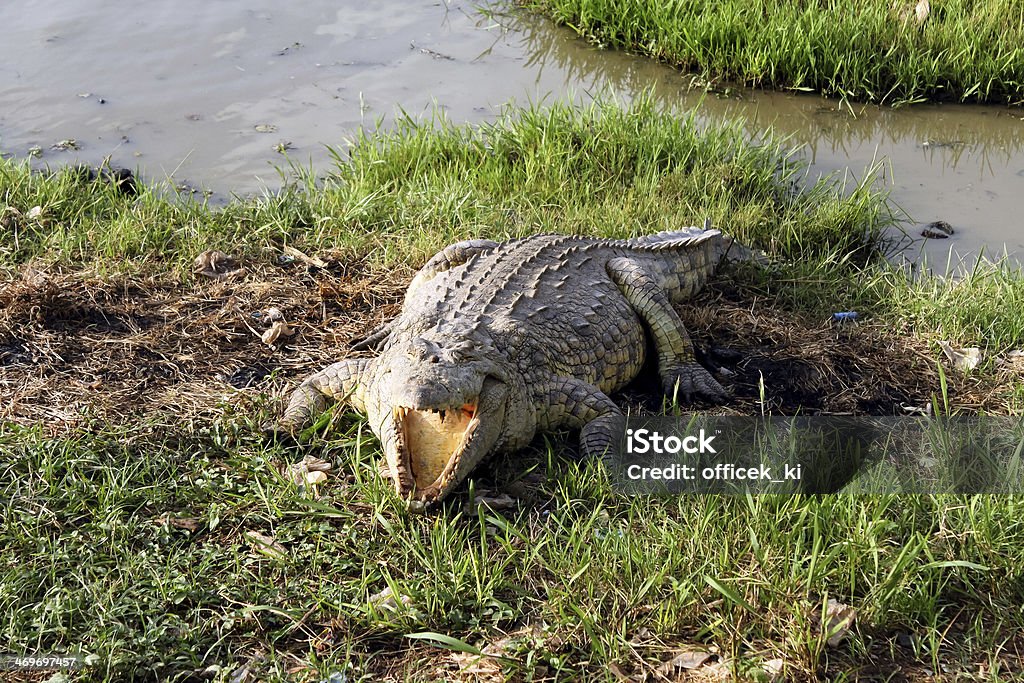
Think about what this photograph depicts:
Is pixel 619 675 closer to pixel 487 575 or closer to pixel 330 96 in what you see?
pixel 487 575

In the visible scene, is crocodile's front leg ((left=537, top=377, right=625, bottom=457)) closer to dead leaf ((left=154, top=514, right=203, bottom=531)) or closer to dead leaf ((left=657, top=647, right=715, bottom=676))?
dead leaf ((left=657, top=647, right=715, bottom=676))

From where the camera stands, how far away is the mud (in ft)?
13.4

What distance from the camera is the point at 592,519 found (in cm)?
335

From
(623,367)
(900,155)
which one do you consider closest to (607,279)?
(623,367)

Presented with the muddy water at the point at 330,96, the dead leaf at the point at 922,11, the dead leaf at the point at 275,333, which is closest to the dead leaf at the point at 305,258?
the dead leaf at the point at 275,333

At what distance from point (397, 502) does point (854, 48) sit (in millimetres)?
5965

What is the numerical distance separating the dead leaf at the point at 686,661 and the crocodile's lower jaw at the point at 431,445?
0.95 m

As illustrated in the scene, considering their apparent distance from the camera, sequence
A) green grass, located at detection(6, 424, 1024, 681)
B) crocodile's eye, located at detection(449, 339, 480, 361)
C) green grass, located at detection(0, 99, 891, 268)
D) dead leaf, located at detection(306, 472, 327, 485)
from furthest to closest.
Answer: green grass, located at detection(0, 99, 891, 268) < dead leaf, located at detection(306, 472, 327, 485) < crocodile's eye, located at detection(449, 339, 480, 361) < green grass, located at detection(6, 424, 1024, 681)

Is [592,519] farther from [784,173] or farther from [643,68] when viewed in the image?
[643,68]

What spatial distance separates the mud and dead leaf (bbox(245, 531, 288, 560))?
2.28 feet

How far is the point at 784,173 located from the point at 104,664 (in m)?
4.96

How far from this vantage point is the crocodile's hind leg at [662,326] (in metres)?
4.48

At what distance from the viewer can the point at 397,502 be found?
11.3 feet

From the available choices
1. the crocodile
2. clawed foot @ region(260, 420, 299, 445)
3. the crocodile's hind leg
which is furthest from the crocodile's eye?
the crocodile's hind leg
